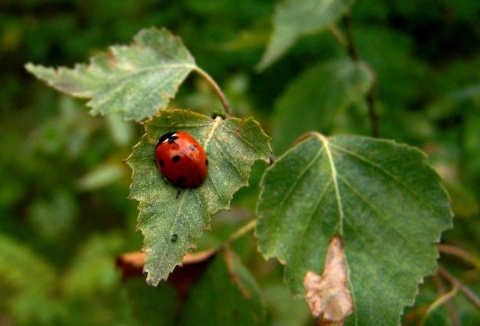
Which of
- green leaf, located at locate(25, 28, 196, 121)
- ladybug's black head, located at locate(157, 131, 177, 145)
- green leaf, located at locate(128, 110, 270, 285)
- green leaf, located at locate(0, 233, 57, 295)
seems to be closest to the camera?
green leaf, located at locate(128, 110, 270, 285)

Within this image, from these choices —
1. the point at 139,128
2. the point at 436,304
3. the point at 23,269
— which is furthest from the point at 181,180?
the point at 23,269

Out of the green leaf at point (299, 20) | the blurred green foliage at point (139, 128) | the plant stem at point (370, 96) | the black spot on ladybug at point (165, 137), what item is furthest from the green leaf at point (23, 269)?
the black spot on ladybug at point (165, 137)

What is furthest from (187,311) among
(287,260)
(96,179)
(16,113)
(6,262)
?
(16,113)

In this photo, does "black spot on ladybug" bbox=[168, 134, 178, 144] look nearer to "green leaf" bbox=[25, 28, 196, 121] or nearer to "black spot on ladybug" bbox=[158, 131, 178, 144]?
"black spot on ladybug" bbox=[158, 131, 178, 144]

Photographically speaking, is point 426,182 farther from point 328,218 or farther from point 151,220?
point 151,220

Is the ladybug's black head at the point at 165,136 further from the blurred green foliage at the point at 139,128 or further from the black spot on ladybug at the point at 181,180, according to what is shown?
the blurred green foliage at the point at 139,128

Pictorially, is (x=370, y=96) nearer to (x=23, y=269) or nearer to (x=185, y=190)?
(x=185, y=190)

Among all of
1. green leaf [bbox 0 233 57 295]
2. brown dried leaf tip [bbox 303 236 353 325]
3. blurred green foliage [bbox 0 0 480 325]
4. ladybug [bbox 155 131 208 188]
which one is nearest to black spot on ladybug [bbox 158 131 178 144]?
ladybug [bbox 155 131 208 188]
